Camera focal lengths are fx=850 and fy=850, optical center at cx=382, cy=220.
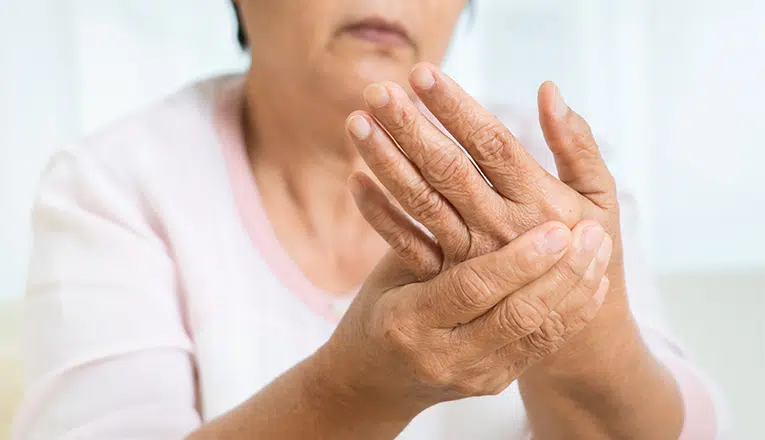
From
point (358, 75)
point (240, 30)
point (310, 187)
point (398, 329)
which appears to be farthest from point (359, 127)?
point (240, 30)

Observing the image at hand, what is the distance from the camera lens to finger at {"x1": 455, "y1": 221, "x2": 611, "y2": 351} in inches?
20.3

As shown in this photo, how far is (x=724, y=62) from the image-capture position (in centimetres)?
227

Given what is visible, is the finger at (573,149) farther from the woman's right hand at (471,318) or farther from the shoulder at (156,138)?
the shoulder at (156,138)

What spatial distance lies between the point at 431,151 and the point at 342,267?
0.41 meters

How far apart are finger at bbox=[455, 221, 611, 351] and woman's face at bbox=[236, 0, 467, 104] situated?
348mm

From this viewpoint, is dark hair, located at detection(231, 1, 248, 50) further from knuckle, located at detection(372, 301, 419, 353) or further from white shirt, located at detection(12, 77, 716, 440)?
knuckle, located at detection(372, 301, 419, 353)

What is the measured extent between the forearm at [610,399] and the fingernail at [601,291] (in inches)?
3.0

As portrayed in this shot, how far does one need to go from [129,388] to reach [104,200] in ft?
0.62

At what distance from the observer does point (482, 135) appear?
1.71 ft

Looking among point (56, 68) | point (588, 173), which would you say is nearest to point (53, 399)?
point (588, 173)

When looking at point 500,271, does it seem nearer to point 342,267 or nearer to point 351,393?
point 351,393

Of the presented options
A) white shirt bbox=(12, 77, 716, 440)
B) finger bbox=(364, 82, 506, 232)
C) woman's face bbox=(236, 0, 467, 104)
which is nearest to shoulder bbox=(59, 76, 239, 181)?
white shirt bbox=(12, 77, 716, 440)

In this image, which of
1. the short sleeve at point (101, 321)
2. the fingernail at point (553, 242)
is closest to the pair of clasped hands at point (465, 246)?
the fingernail at point (553, 242)

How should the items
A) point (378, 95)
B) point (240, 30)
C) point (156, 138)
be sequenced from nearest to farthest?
1. point (378, 95)
2. point (156, 138)
3. point (240, 30)
